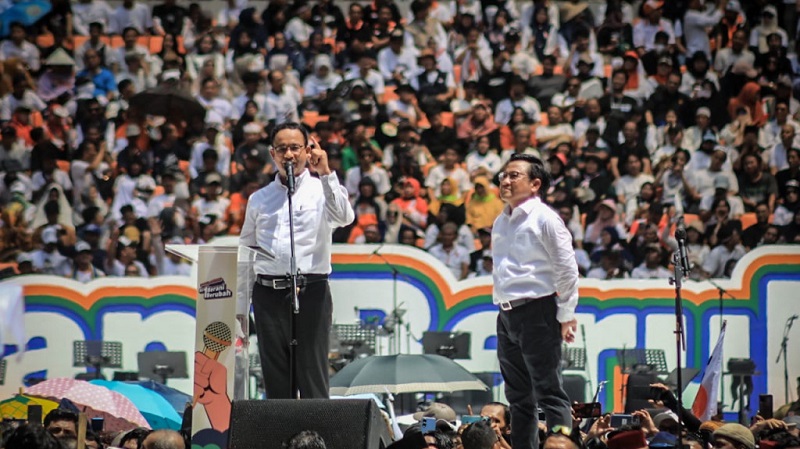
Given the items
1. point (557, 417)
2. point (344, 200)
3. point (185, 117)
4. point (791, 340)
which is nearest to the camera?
point (557, 417)

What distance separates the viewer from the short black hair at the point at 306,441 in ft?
14.6

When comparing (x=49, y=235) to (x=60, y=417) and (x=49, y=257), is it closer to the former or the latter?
(x=49, y=257)

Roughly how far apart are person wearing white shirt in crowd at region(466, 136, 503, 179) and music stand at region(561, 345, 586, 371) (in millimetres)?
2376

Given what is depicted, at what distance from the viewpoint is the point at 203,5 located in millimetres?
15797

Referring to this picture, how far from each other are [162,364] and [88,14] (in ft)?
17.3

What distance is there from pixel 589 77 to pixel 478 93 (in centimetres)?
143

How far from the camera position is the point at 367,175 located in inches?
562

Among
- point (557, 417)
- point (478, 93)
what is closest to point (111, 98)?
point (478, 93)

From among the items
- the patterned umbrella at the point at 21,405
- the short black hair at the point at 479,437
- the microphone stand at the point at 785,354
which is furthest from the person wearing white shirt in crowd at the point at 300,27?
the short black hair at the point at 479,437

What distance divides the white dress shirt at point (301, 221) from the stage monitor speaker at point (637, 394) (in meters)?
5.15

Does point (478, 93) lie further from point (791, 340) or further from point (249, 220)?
point (249, 220)

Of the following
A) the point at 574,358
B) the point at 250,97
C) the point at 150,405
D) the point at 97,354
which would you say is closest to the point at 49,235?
the point at 97,354

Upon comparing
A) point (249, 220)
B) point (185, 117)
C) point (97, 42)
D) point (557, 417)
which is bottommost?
point (557, 417)

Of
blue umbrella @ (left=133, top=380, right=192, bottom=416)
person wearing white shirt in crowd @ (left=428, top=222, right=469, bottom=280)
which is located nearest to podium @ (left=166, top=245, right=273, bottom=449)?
blue umbrella @ (left=133, top=380, right=192, bottom=416)
